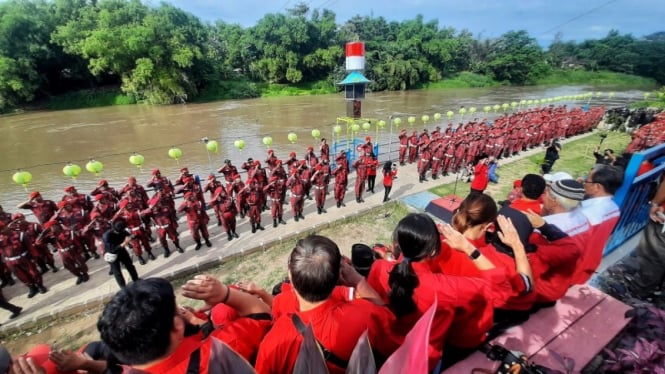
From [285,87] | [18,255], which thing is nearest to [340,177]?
[18,255]

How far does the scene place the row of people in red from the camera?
1015cm

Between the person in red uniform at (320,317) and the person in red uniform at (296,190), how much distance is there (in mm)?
5364

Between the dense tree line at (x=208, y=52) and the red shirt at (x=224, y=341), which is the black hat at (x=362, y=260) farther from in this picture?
the dense tree line at (x=208, y=52)

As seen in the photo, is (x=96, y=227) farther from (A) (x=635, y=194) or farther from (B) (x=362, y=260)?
(A) (x=635, y=194)

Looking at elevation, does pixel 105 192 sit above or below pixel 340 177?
above

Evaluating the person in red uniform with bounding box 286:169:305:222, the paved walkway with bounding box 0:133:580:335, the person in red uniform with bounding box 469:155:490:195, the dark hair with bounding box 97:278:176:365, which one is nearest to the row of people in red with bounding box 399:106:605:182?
the person in red uniform with bounding box 469:155:490:195

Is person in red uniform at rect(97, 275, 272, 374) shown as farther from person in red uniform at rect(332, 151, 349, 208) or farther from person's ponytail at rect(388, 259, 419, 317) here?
person in red uniform at rect(332, 151, 349, 208)

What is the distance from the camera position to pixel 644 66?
5616cm

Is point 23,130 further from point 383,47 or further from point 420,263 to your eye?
point 383,47

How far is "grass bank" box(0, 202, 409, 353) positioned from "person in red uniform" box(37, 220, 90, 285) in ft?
3.45

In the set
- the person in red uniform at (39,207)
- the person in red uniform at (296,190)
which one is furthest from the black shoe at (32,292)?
the person in red uniform at (296,190)

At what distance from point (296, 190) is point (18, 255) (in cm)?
479

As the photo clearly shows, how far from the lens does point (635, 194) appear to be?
3.41m

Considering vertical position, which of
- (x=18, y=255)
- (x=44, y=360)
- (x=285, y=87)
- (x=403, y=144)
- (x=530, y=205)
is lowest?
(x=18, y=255)
